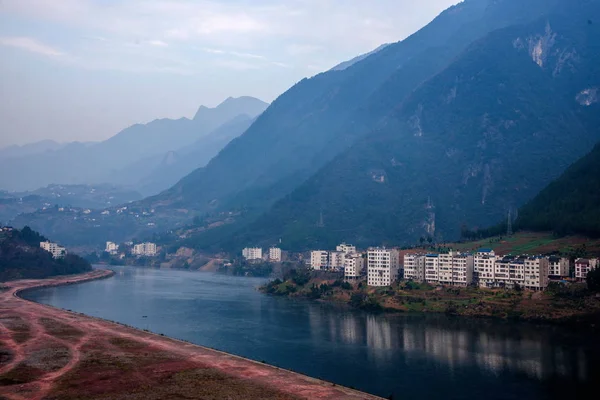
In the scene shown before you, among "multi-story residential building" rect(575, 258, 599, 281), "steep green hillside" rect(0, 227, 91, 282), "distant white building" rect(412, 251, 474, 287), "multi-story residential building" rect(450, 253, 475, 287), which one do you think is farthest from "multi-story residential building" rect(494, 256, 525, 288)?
"steep green hillside" rect(0, 227, 91, 282)

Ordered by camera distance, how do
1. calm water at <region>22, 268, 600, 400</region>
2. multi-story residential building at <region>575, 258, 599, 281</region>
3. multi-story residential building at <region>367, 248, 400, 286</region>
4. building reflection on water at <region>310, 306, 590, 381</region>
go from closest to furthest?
calm water at <region>22, 268, 600, 400</region>
building reflection on water at <region>310, 306, 590, 381</region>
multi-story residential building at <region>575, 258, 599, 281</region>
multi-story residential building at <region>367, 248, 400, 286</region>

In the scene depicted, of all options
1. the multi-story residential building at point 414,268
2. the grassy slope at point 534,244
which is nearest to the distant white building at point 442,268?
the multi-story residential building at point 414,268

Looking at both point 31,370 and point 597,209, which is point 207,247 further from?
point 31,370

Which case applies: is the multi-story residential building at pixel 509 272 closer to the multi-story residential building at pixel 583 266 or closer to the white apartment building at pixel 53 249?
the multi-story residential building at pixel 583 266

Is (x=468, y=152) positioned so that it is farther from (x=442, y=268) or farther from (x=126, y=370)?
(x=126, y=370)

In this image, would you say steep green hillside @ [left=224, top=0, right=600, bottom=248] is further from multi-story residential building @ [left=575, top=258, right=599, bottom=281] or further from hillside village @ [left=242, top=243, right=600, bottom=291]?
multi-story residential building @ [left=575, top=258, right=599, bottom=281]
